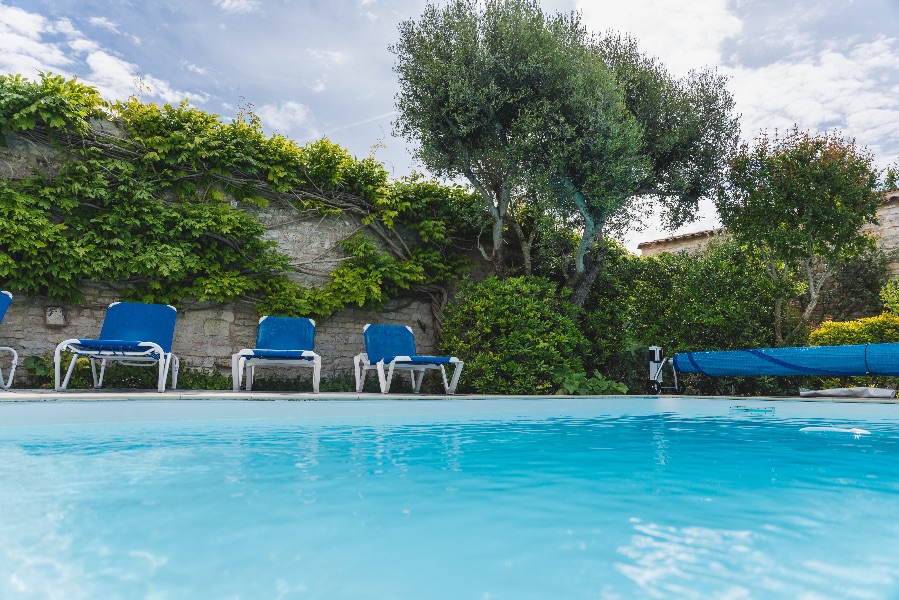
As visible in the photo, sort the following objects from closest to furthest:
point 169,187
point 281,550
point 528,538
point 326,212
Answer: point 281,550
point 528,538
point 169,187
point 326,212

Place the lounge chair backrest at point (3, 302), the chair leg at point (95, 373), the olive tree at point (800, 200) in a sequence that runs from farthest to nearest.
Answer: the olive tree at point (800, 200) → the chair leg at point (95, 373) → the lounge chair backrest at point (3, 302)

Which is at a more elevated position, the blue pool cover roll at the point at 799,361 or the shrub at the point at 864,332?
the shrub at the point at 864,332

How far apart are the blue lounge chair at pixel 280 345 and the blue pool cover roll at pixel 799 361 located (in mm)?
4912

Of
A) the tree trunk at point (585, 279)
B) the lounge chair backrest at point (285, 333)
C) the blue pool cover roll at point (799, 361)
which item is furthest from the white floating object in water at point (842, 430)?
the lounge chair backrest at point (285, 333)

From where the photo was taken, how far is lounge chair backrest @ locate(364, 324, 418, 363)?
7.14 metres

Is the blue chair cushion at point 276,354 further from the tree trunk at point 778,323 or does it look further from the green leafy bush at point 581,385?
the tree trunk at point 778,323

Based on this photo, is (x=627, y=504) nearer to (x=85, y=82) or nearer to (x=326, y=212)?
(x=326, y=212)

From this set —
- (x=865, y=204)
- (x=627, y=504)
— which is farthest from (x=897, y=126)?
(x=627, y=504)

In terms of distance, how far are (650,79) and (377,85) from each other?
12.9 ft

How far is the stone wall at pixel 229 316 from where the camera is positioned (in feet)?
20.6

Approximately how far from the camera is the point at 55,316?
20.8 feet

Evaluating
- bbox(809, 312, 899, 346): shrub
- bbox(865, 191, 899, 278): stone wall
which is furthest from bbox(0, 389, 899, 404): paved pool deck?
bbox(865, 191, 899, 278): stone wall

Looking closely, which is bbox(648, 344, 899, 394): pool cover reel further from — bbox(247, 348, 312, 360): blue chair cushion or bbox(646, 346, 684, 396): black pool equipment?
bbox(247, 348, 312, 360): blue chair cushion

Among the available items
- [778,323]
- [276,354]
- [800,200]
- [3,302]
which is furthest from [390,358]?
[800,200]
